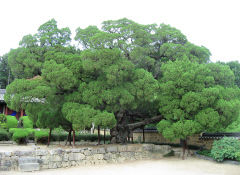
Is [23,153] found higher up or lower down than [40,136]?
lower down

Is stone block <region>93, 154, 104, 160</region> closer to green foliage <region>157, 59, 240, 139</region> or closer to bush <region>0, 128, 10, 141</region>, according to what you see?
green foliage <region>157, 59, 240, 139</region>

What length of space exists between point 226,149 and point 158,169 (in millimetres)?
3085

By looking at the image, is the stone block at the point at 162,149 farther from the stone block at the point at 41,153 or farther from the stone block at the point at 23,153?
the stone block at the point at 23,153

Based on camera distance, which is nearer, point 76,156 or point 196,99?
point 76,156

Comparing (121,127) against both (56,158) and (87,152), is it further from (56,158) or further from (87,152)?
(56,158)

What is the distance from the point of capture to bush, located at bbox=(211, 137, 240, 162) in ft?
32.0

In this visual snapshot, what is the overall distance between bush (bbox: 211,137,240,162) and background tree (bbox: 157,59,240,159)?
0.72 meters

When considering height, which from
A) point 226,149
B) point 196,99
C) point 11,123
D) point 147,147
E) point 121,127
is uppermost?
point 196,99

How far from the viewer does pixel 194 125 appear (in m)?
10.4

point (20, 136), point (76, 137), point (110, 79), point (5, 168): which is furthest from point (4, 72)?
point (5, 168)

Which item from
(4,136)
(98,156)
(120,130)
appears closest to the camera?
(98,156)

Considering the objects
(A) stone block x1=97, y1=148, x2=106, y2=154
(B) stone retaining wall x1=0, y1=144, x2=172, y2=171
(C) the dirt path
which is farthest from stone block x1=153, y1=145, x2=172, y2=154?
(A) stone block x1=97, y1=148, x2=106, y2=154

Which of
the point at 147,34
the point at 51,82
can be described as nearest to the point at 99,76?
the point at 51,82

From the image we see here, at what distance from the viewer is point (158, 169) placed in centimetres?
937
